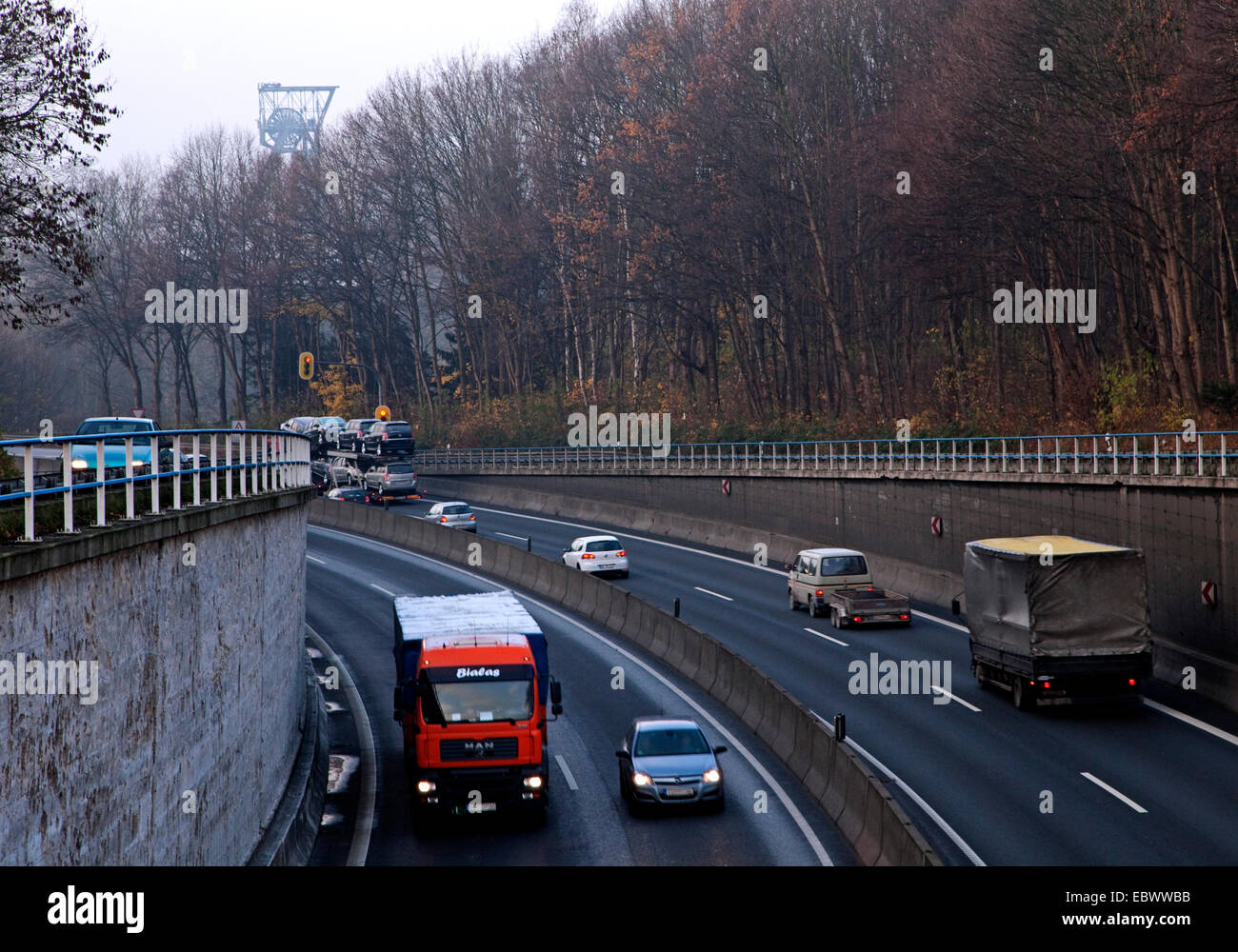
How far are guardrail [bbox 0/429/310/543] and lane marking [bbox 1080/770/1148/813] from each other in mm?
15314

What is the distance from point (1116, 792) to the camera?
21.8 meters

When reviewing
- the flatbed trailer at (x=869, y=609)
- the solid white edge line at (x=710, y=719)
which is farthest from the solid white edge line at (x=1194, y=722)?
the solid white edge line at (x=710, y=719)

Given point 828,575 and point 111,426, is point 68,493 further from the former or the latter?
point 828,575

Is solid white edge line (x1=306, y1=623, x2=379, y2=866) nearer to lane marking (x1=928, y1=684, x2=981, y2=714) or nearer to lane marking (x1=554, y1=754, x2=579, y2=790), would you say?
lane marking (x1=554, y1=754, x2=579, y2=790)

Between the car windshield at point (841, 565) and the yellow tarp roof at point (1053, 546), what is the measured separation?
807 cm

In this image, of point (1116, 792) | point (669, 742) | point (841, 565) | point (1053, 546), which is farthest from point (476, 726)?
point (841, 565)

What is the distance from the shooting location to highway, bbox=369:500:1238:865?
19.5 m

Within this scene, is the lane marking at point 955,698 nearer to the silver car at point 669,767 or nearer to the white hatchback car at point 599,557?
the silver car at point 669,767

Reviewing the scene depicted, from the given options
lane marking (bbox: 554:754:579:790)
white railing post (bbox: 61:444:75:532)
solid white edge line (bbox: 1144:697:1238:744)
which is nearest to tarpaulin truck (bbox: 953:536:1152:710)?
solid white edge line (bbox: 1144:697:1238:744)

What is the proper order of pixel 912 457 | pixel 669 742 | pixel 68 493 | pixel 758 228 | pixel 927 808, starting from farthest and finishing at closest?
pixel 758 228 < pixel 912 457 < pixel 669 742 < pixel 927 808 < pixel 68 493

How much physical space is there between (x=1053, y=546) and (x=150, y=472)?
20881 mm

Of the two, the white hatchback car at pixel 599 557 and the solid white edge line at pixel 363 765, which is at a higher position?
the white hatchback car at pixel 599 557

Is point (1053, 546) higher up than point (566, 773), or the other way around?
point (1053, 546)

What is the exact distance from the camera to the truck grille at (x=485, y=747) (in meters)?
20.7
